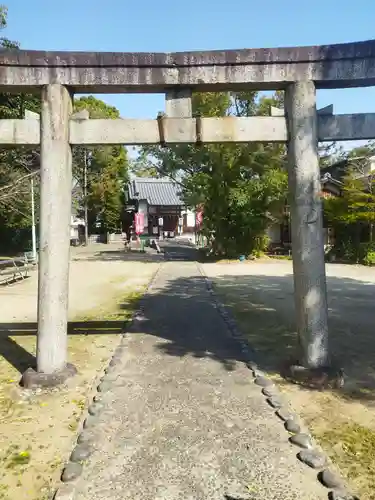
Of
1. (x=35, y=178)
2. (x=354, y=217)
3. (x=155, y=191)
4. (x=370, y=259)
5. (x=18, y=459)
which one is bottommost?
(x=18, y=459)

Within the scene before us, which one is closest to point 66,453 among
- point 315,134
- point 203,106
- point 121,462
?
point 121,462

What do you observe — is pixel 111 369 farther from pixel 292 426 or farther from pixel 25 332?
pixel 25 332

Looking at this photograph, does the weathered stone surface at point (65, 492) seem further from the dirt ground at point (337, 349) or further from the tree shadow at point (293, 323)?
the tree shadow at point (293, 323)

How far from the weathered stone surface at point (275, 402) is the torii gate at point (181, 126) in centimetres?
92

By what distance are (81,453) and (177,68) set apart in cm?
508

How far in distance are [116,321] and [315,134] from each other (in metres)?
6.49

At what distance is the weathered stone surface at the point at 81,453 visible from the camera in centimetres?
392

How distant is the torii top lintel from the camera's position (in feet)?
18.6

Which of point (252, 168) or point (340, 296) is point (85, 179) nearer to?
point (252, 168)

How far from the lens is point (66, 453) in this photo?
4078mm

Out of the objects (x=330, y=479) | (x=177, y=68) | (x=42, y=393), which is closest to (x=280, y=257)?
(x=177, y=68)

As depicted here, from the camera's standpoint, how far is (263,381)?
5.82 meters

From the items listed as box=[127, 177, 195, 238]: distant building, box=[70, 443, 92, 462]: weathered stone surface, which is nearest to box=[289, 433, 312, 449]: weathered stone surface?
box=[70, 443, 92, 462]: weathered stone surface

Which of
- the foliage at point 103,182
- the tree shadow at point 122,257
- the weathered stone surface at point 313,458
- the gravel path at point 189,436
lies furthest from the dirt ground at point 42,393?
the foliage at point 103,182
